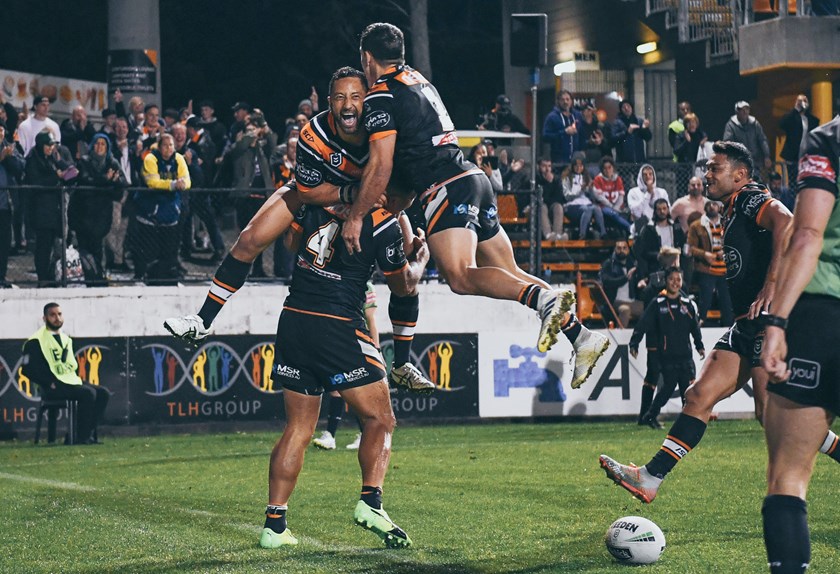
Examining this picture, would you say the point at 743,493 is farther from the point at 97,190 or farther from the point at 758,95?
the point at 758,95

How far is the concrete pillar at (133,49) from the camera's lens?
26875 millimetres

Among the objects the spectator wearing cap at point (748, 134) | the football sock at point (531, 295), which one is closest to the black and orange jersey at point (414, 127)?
the football sock at point (531, 295)

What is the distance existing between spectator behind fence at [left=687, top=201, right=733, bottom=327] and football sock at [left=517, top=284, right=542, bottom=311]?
13268 millimetres

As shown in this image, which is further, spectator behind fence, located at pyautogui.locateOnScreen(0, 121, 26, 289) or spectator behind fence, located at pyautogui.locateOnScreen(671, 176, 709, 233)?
spectator behind fence, located at pyautogui.locateOnScreen(671, 176, 709, 233)

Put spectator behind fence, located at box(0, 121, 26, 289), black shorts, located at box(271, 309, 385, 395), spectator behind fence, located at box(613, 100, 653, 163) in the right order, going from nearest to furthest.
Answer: black shorts, located at box(271, 309, 385, 395)
spectator behind fence, located at box(0, 121, 26, 289)
spectator behind fence, located at box(613, 100, 653, 163)

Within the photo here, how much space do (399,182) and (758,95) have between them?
A: 70.0ft

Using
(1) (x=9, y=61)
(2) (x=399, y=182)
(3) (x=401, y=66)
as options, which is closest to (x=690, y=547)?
(2) (x=399, y=182)

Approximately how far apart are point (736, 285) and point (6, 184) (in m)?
12.8

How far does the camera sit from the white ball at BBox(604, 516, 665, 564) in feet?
26.1

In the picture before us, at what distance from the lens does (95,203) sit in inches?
776

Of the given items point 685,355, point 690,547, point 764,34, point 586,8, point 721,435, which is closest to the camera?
Answer: point 690,547

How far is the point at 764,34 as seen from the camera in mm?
27219

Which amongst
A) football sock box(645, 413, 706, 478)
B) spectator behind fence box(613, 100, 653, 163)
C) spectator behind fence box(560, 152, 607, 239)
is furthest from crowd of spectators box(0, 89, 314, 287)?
football sock box(645, 413, 706, 478)

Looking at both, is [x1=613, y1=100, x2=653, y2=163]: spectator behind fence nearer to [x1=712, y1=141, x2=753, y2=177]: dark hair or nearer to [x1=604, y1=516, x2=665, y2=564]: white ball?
[x1=712, y1=141, x2=753, y2=177]: dark hair
